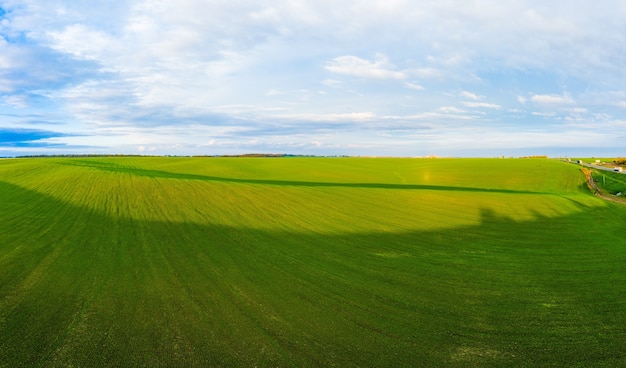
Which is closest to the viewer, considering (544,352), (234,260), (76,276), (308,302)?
(544,352)

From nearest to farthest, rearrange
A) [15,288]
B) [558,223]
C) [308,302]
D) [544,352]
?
[544,352] → [308,302] → [15,288] → [558,223]

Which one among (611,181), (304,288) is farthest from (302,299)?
(611,181)

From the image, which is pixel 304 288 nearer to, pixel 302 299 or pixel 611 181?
pixel 302 299

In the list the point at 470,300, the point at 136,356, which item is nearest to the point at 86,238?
the point at 136,356

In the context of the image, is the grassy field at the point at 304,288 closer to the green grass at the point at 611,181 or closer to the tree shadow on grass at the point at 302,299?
A: the tree shadow on grass at the point at 302,299

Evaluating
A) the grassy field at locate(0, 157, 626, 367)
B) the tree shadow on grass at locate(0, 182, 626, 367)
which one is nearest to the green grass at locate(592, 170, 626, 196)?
the grassy field at locate(0, 157, 626, 367)

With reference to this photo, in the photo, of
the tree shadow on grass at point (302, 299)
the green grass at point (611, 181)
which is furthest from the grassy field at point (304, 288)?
the green grass at point (611, 181)

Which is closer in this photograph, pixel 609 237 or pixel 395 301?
pixel 395 301

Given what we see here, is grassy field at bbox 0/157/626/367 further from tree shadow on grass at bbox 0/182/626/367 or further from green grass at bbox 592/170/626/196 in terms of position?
green grass at bbox 592/170/626/196

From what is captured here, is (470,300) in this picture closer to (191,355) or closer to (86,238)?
(191,355)
